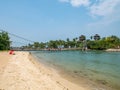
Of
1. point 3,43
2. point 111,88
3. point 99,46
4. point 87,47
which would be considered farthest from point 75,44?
point 111,88

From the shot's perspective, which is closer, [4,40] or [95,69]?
[95,69]

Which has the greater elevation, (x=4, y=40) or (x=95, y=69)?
(x=4, y=40)

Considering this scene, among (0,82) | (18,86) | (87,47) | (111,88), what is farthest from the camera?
(87,47)

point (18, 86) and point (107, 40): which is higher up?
point (107, 40)

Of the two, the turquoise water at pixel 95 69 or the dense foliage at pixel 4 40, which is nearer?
the turquoise water at pixel 95 69

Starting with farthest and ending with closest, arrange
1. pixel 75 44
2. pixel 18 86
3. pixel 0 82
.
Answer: pixel 75 44 < pixel 0 82 < pixel 18 86

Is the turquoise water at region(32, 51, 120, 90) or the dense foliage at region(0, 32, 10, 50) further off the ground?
the dense foliage at region(0, 32, 10, 50)

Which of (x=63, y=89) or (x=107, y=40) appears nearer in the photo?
(x=63, y=89)

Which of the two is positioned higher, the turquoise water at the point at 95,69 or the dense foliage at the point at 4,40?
the dense foliage at the point at 4,40

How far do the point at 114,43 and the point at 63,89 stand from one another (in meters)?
155

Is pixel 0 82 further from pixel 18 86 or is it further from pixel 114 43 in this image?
pixel 114 43

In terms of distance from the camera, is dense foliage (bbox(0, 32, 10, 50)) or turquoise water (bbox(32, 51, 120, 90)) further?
dense foliage (bbox(0, 32, 10, 50))

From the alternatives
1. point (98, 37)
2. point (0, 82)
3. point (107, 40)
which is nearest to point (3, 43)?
Result: point (0, 82)

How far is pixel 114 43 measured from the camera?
161500 millimetres
